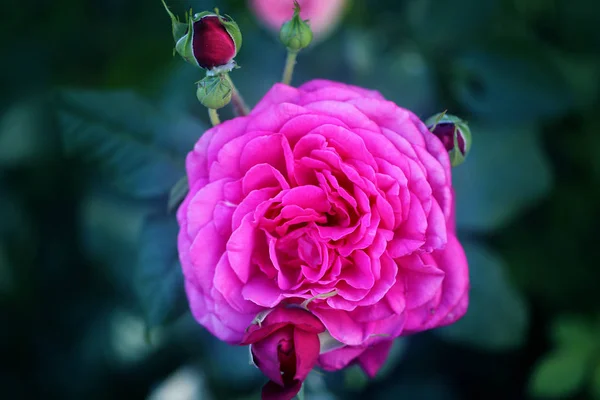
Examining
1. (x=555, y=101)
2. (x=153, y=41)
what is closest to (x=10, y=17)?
(x=153, y=41)

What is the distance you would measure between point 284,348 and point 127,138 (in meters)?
0.59

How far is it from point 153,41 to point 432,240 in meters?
1.29

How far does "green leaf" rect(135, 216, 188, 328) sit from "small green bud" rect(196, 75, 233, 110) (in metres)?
0.33

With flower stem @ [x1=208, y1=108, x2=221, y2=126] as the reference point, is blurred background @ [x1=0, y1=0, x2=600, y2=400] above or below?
below

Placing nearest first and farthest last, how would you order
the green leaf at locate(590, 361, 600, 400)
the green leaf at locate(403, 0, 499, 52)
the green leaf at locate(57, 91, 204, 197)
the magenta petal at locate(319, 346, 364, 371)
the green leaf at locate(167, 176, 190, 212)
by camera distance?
the magenta petal at locate(319, 346, 364, 371), the green leaf at locate(167, 176, 190, 212), the green leaf at locate(57, 91, 204, 197), the green leaf at locate(590, 361, 600, 400), the green leaf at locate(403, 0, 499, 52)

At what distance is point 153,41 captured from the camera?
1766 mm

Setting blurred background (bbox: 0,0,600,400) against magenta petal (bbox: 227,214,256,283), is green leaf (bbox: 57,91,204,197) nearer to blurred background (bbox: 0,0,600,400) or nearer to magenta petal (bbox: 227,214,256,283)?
blurred background (bbox: 0,0,600,400)

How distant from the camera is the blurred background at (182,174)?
1.13m

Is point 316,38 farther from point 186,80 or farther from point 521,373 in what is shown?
point 521,373

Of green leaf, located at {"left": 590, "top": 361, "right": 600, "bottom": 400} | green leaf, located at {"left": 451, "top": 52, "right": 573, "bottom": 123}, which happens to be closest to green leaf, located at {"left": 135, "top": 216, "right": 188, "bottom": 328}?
green leaf, located at {"left": 451, "top": 52, "right": 573, "bottom": 123}

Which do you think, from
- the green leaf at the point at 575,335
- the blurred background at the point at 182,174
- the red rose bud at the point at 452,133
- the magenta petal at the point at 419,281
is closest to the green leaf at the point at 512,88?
the blurred background at the point at 182,174

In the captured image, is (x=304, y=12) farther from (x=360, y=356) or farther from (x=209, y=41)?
(x=360, y=356)

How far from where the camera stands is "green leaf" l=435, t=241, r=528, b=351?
52.4 inches

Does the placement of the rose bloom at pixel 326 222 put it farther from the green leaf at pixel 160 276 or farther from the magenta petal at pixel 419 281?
the green leaf at pixel 160 276
